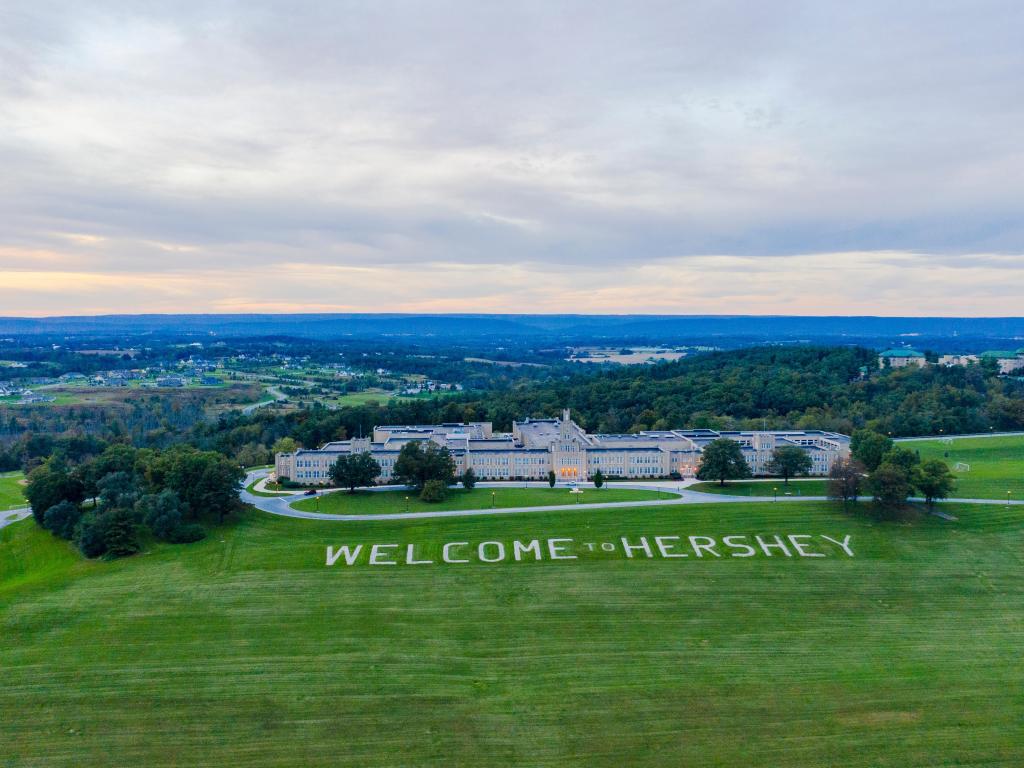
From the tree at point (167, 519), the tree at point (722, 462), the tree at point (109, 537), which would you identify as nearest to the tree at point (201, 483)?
the tree at point (167, 519)

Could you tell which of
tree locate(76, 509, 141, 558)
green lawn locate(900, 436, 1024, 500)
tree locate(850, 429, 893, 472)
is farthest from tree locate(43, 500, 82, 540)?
green lawn locate(900, 436, 1024, 500)

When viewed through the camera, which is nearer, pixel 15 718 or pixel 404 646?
pixel 15 718

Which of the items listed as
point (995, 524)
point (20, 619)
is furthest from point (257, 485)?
point (995, 524)

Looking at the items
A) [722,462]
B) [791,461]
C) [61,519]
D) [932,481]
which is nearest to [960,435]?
[791,461]

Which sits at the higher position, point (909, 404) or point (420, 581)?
point (909, 404)

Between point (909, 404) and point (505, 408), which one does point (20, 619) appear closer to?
point (505, 408)

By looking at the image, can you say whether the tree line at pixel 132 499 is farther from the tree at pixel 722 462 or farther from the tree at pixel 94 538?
the tree at pixel 722 462

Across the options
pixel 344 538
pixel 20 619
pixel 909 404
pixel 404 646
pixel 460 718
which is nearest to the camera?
pixel 460 718
